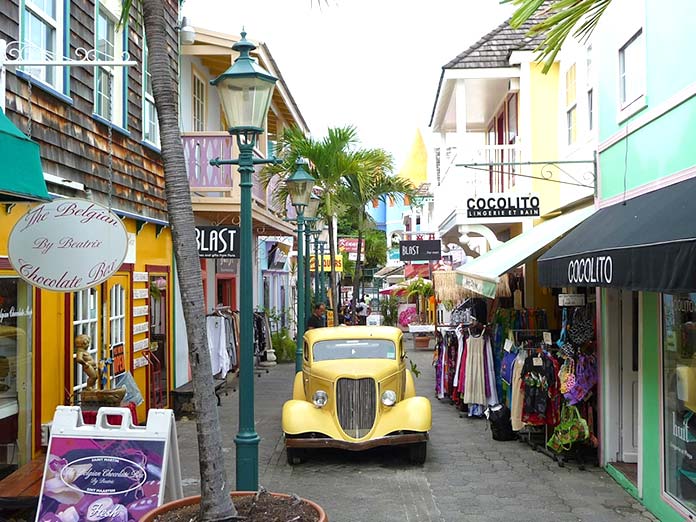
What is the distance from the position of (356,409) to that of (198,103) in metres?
8.84

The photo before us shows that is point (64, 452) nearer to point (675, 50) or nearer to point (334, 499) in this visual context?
point (334, 499)

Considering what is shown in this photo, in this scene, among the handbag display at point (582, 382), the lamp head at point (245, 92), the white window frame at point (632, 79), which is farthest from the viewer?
the handbag display at point (582, 382)

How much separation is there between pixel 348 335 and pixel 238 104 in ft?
15.6

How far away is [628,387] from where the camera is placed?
8.87 meters

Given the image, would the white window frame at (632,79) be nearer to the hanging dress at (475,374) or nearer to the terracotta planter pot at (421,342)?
the hanging dress at (475,374)

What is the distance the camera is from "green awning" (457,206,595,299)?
969 centimetres

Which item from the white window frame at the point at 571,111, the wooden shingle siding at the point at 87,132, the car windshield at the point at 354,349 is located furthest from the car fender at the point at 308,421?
the white window frame at the point at 571,111

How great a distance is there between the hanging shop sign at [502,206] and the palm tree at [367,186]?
6.26 metres

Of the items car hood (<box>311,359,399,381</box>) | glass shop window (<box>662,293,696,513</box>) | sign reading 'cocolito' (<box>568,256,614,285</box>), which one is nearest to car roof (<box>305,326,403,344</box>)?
car hood (<box>311,359,399,381</box>)

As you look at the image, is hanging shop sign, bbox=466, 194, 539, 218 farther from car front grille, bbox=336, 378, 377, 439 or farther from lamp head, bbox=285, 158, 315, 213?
car front grille, bbox=336, 378, 377, 439

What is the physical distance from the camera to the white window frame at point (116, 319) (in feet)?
34.4

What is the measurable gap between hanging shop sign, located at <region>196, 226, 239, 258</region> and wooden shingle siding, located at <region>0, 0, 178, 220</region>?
910 mm

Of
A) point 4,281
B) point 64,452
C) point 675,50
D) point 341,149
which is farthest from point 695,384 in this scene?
point 341,149

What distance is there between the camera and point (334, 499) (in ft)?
26.7
